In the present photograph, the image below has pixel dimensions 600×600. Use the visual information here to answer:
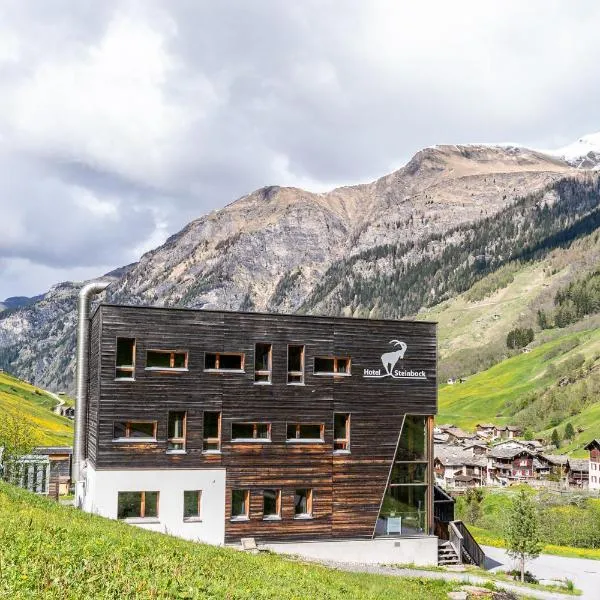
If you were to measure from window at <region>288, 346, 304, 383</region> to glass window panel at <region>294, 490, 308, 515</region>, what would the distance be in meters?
6.26

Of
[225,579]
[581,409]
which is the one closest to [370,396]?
[225,579]

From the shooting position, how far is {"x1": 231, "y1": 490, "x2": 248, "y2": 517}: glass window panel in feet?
127

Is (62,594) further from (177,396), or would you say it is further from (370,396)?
(370,396)

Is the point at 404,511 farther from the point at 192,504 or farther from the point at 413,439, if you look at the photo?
the point at 192,504

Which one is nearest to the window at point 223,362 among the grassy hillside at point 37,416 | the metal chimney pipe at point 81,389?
the metal chimney pipe at point 81,389

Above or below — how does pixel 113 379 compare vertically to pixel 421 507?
above

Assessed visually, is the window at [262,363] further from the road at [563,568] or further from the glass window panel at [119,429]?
the road at [563,568]

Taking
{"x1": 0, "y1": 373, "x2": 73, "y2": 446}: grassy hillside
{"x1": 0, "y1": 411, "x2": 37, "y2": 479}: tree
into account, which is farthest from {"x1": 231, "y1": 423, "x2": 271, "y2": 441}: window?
{"x1": 0, "y1": 373, "x2": 73, "y2": 446}: grassy hillside

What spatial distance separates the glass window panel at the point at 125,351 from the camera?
38.2 metres

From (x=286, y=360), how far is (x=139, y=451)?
940cm

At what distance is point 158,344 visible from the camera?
38594mm

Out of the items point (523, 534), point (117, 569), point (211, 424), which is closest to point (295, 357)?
point (211, 424)

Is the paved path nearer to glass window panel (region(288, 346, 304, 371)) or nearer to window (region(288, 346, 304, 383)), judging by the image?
window (region(288, 346, 304, 383))

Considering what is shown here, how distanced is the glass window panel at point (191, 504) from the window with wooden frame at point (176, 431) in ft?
7.66
